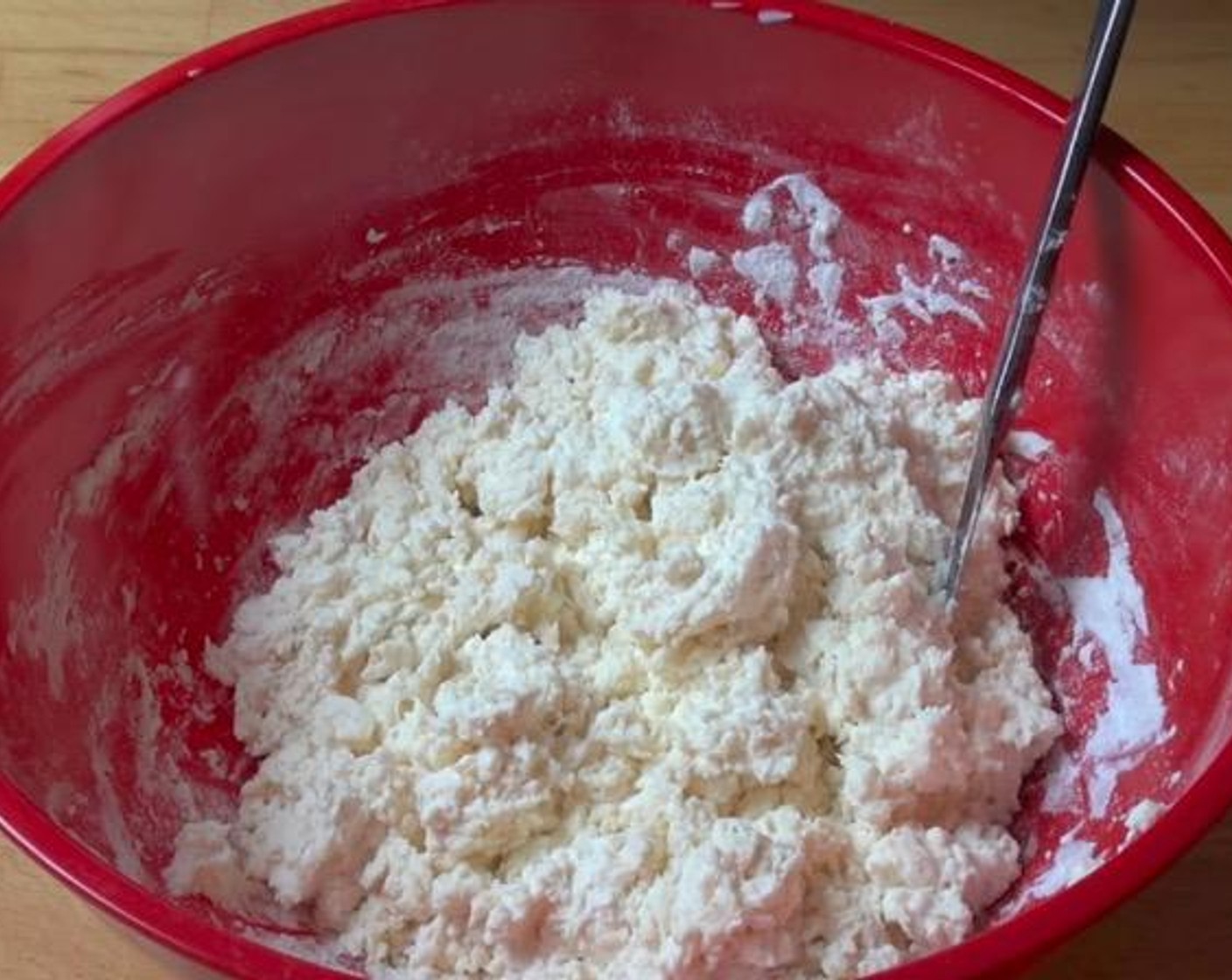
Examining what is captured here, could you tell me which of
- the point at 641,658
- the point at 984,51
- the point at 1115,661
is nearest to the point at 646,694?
the point at 641,658

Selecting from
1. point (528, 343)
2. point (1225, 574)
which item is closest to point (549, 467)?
point (528, 343)

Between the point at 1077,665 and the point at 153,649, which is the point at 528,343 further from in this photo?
the point at 1077,665

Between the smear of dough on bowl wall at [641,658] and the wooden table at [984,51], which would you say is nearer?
the smear of dough on bowl wall at [641,658]

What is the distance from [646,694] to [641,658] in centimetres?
2

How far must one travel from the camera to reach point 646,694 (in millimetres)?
1126

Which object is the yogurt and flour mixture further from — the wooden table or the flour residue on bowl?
the wooden table

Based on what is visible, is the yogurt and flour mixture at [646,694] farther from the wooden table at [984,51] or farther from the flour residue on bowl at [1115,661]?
the wooden table at [984,51]

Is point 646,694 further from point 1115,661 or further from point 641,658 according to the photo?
point 1115,661

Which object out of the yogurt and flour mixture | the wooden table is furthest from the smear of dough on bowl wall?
the wooden table

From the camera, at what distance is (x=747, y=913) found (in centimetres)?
98

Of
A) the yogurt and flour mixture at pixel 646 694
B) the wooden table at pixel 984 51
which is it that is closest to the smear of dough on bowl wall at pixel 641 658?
the yogurt and flour mixture at pixel 646 694

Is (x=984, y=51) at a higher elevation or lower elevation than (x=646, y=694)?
higher

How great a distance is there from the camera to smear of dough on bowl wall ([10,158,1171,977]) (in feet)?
3.38

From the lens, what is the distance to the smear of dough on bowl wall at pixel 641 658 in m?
Result: 1.03
